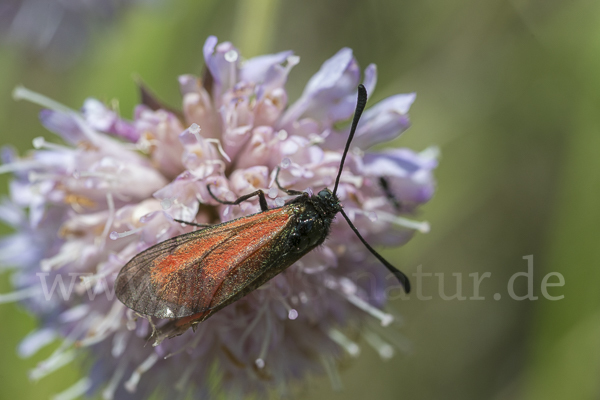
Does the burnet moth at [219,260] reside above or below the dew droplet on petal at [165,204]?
below

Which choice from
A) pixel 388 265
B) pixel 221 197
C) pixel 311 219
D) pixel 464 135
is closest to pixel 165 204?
pixel 221 197

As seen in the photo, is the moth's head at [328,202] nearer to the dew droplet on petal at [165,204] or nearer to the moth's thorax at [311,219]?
the moth's thorax at [311,219]

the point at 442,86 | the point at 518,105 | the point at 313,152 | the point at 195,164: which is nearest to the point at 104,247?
the point at 195,164

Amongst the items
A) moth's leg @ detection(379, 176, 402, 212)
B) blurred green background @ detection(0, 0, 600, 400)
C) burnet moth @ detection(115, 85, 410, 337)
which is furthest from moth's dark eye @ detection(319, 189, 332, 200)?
blurred green background @ detection(0, 0, 600, 400)

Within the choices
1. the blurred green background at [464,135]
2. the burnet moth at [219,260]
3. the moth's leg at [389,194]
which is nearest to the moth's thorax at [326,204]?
the burnet moth at [219,260]

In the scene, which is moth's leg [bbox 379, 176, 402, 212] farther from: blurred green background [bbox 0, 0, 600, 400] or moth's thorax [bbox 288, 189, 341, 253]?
blurred green background [bbox 0, 0, 600, 400]

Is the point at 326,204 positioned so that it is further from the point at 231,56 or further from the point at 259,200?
the point at 231,56
